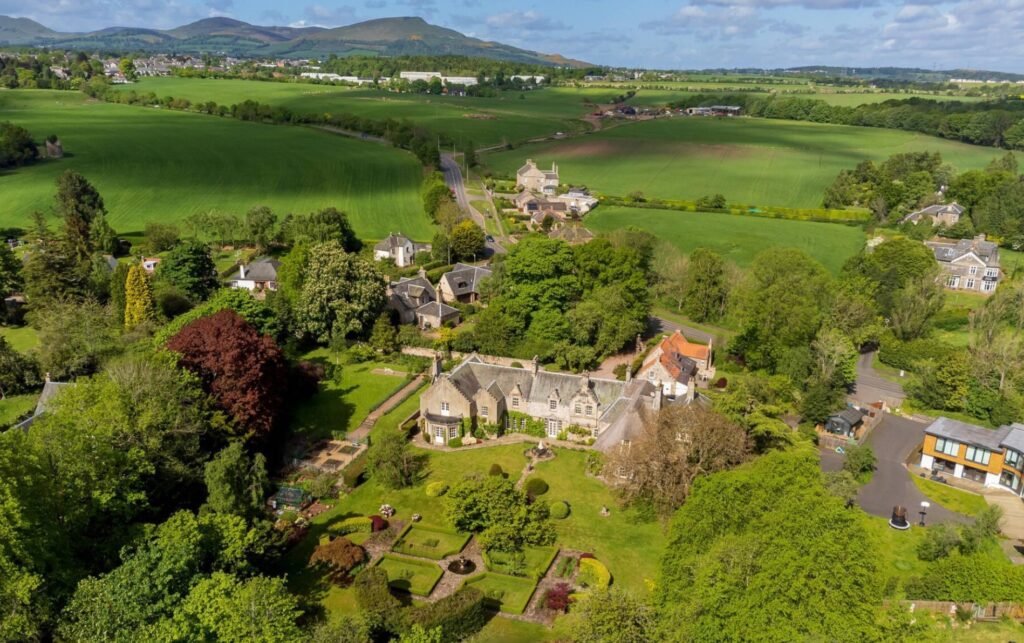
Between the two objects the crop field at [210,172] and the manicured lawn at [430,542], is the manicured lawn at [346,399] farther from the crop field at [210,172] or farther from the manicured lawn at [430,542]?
the crop field at [210,172]

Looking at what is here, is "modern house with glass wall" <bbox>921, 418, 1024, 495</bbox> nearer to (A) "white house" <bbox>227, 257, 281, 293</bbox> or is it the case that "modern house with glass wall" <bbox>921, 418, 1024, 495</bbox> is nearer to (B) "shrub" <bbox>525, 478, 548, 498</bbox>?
(B) "shrub" <bbox>525, 478, 548, 498</bbox>

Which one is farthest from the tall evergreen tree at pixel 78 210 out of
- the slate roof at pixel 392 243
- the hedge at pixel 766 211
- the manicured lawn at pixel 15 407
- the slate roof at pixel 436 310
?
the hedge at pixel 766 211

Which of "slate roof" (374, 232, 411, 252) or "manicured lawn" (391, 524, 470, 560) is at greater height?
"slate roof" (374, 232, 411, 252)

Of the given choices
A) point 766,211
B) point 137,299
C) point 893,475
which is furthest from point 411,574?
point 766,211

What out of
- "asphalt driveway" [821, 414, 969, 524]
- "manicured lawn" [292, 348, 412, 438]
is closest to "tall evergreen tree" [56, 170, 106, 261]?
"manicured lawn" [292, 348, 412, 438]

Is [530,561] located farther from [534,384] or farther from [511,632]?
[534,384]

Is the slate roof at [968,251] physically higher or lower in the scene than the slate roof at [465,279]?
higher
